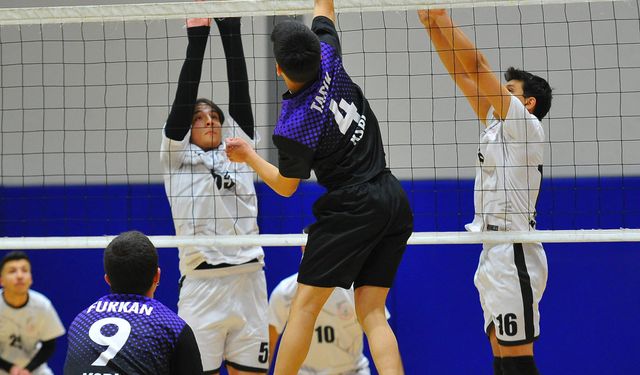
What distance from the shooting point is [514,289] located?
206 inches

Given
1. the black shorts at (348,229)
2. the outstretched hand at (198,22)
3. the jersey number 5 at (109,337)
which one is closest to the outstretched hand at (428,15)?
the outstretched hand at (198,22)

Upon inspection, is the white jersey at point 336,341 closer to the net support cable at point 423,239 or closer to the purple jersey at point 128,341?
the net support cable at point 423,239

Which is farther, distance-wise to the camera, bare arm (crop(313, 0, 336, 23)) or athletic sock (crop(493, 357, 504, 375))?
athletic sock (crop(493, 357, 504, 375))

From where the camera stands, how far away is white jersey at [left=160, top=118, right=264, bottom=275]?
602 cm

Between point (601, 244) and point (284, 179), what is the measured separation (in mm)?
4304

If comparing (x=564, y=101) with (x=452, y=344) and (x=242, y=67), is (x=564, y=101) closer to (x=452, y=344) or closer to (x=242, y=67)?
(x=452, y=344)

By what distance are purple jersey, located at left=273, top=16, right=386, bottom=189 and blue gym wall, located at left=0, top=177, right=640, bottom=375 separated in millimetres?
3270

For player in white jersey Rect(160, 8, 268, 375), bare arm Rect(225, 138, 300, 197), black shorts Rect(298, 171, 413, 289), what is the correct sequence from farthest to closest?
1. player in white jersey Rect(160, 8, 268, 375)
2. bare arm Rect(225, 138, 300, 197)
3. black shorts Rect(298, 171, 413, 289)

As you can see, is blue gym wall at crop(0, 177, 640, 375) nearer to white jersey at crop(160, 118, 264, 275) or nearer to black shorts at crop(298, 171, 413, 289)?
white jersey at crop(160, 118, 264, 275)

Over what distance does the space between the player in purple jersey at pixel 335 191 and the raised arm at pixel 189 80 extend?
1678 millimetres

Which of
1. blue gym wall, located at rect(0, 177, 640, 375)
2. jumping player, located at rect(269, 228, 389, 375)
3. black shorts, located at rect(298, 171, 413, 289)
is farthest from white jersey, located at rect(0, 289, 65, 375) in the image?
black shorts, located at rect(298, 171, 413, 289)

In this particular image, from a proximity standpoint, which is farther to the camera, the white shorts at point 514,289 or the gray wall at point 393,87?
the gray wall at point 393,87

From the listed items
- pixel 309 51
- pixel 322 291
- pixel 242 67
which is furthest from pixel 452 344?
pixel 309 51

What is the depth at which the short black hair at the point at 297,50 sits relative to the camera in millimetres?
3895
